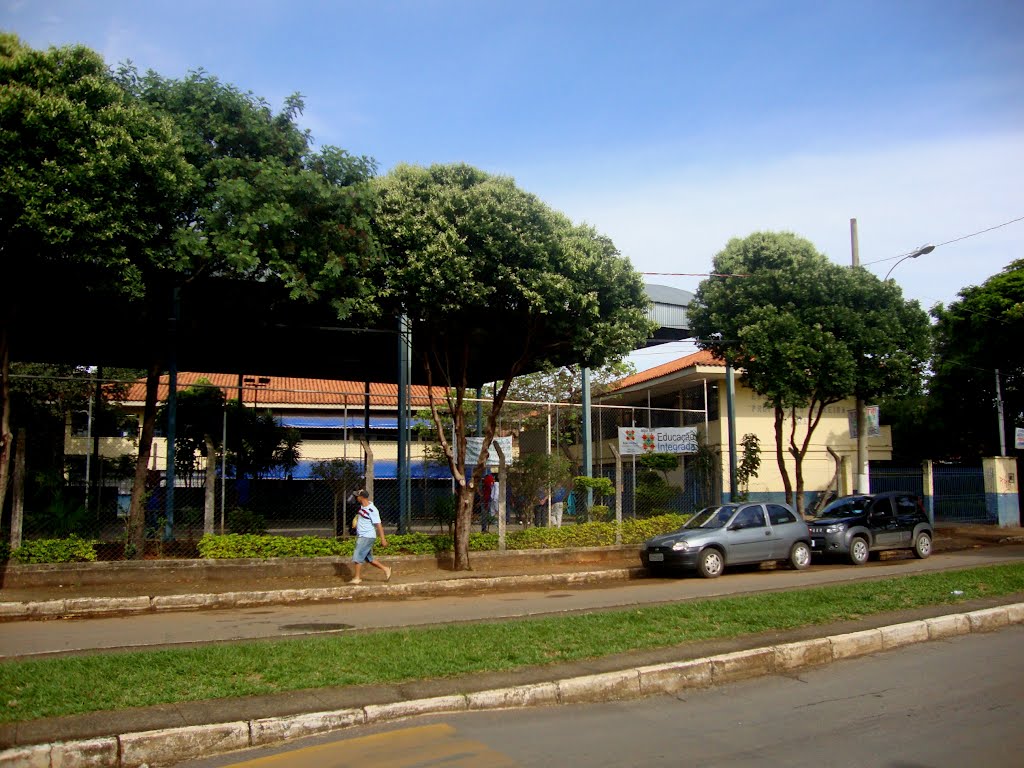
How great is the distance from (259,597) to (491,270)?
640 cm

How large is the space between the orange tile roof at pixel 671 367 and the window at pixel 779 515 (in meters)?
10.1

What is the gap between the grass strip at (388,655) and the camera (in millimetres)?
6641

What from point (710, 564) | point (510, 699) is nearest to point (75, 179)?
point (510, 699)

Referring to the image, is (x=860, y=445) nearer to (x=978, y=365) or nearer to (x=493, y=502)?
(x=493, y=502)

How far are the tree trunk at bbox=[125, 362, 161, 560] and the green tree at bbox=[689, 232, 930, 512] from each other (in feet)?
41.5

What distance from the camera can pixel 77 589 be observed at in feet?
42.7

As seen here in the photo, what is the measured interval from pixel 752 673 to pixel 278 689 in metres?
4.31

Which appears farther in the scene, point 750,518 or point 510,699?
point 750,518

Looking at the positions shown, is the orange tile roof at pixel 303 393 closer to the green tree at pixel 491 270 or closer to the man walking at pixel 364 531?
the green tree at pixel 491 270

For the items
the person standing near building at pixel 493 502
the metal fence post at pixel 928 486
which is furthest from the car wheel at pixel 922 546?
the person standing near building at pixel 493 502

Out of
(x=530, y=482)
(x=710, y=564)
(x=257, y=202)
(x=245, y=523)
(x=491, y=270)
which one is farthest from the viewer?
(x=530, y=482)

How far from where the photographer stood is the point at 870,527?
59.8ft

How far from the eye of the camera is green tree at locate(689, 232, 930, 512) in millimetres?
19594

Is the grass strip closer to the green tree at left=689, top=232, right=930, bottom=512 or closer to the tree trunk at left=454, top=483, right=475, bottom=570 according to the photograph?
the tree trunk at left=454, top=483, right=475, bottom=570
